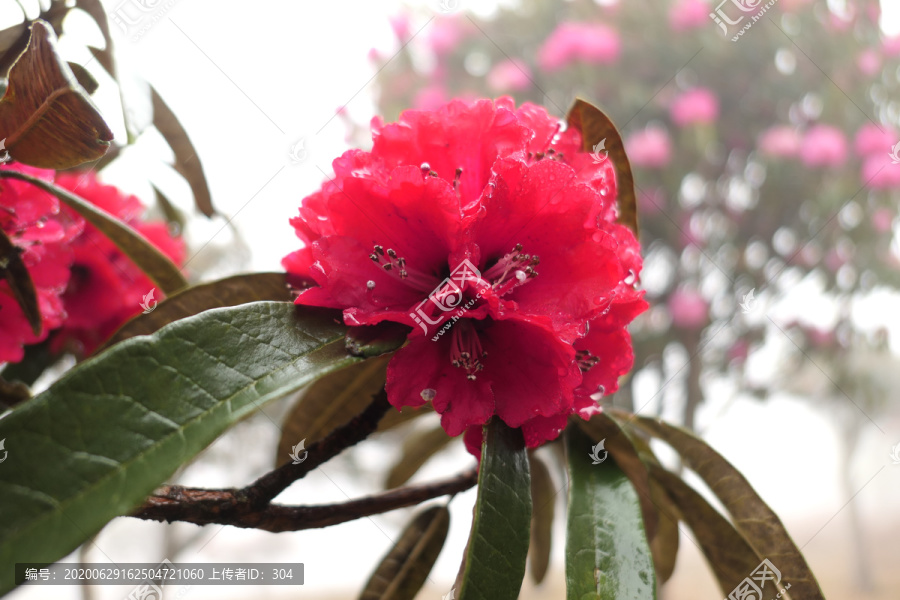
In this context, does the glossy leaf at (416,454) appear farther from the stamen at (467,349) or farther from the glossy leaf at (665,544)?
the stamen at (467,349)

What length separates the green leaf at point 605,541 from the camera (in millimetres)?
406

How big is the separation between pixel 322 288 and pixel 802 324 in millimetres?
2783

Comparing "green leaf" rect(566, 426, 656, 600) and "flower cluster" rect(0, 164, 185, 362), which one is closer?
"green leaf" rect(566, 426, 656, 600)

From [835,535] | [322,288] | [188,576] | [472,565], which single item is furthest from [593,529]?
[835,535]

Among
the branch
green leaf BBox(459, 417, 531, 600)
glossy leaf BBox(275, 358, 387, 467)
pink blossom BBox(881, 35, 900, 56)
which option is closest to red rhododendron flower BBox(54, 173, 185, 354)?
glossy leaf BBox(275, 358, 387, 467)

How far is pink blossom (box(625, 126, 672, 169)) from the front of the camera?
2.48 meters

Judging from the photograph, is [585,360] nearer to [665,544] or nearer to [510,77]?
[665,544]

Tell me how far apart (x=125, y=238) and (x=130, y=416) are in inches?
12.3

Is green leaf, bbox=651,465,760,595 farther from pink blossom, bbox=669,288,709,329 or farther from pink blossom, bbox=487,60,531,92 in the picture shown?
pink blossom, bbox=487,60,531,92

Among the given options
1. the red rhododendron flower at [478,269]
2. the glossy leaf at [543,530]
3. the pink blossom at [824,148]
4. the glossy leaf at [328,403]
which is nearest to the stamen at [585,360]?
the red rhododendron flower at [478,269]

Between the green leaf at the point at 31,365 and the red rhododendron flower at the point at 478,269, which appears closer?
the red rhododendron flower at the point at 478,269

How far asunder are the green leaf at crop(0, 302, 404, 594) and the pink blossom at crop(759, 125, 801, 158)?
8.49ft

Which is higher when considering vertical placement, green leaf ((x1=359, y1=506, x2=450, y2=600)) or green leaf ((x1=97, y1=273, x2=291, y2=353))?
green leaf ((x1=97, y1=273, x2=291, y2=353))

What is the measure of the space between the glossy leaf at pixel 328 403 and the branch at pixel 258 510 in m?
0.11
